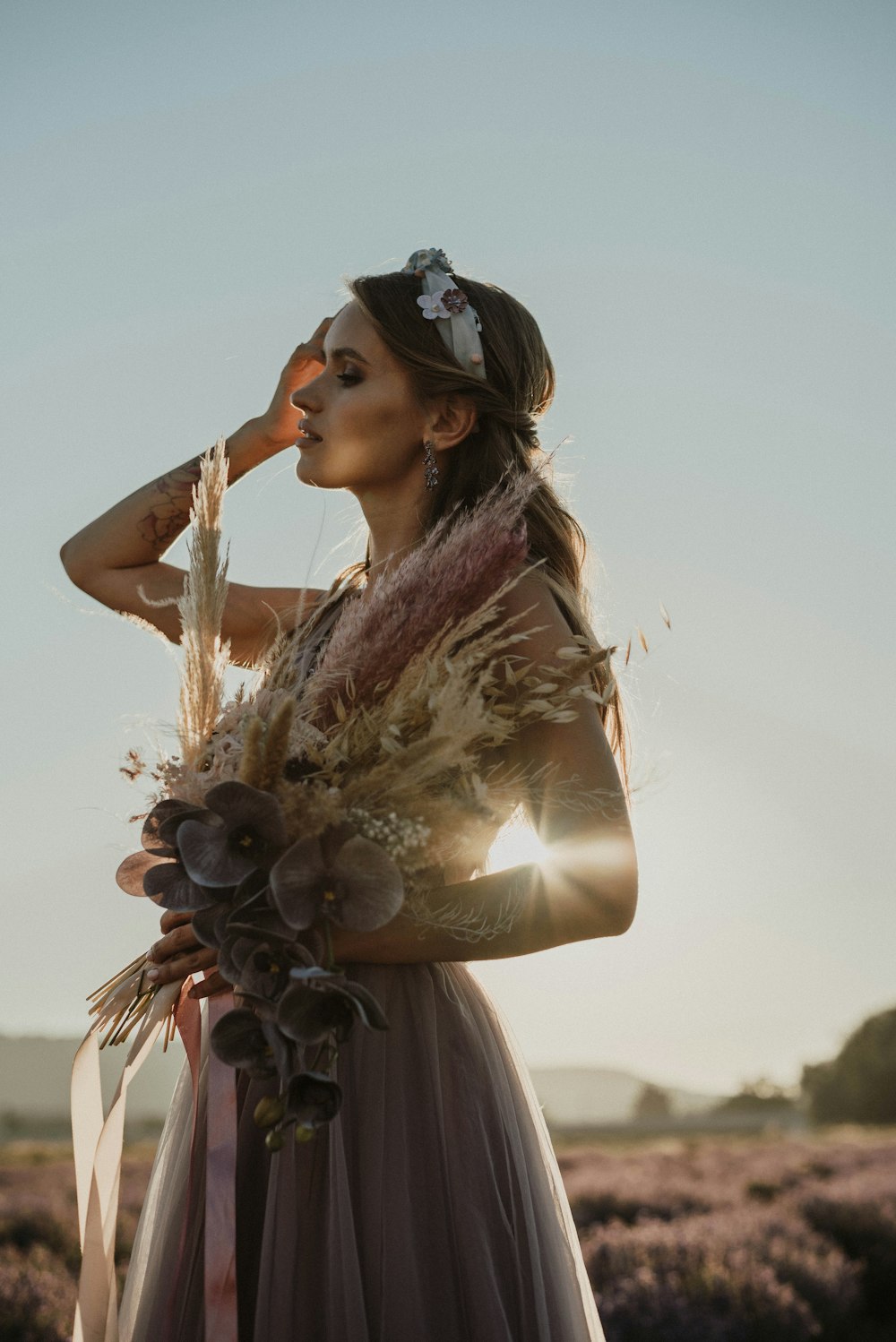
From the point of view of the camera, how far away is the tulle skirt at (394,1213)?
1620mm

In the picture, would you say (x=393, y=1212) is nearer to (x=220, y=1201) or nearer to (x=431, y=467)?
(x=220, y=1201)

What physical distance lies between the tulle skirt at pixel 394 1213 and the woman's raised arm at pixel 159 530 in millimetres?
1185

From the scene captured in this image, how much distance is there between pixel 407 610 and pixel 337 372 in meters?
1.10

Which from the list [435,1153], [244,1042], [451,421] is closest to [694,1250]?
[435,1153]

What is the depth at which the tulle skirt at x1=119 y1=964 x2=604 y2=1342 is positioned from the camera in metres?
1.62

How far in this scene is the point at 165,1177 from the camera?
6.34 ft

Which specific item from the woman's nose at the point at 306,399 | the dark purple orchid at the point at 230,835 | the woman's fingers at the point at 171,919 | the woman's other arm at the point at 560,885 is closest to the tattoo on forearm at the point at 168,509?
the woman's nose at the point at 306,399

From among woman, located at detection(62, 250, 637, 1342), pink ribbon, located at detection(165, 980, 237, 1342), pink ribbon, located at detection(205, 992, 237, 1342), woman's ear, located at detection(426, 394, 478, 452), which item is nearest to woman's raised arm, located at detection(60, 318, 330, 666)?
woman's ear, located at detection(426, 394, 478, 452)

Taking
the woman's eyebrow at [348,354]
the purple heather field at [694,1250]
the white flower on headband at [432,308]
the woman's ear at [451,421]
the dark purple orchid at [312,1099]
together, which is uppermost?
the white flower on headband at [432,308]

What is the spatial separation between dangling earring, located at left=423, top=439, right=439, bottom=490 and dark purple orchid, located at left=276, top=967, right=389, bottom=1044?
4.41 ft

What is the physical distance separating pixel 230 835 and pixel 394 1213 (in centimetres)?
64

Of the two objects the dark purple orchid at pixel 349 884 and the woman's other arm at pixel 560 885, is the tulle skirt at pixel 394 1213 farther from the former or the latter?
the dark purple orchid at pixel 349 884

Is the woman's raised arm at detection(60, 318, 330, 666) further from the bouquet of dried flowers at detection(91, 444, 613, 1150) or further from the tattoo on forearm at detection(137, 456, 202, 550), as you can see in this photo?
the bouquet of dried flowers at detection(91, 444, 613, 1150)

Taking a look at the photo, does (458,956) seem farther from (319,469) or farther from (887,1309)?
(887,1309)
